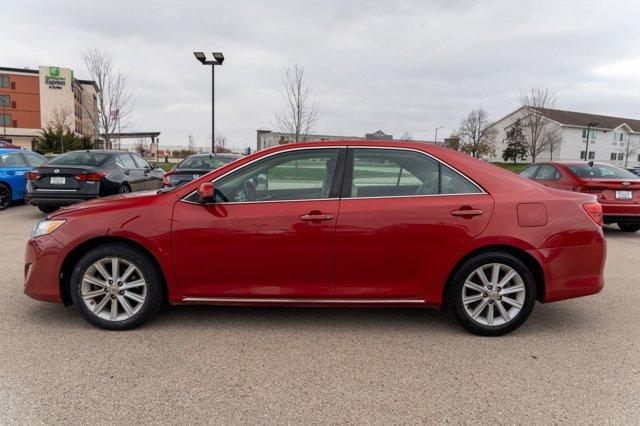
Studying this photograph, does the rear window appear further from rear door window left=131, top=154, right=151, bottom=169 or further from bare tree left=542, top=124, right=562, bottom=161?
bare tree left=542, top=124, right=562, bottom=161

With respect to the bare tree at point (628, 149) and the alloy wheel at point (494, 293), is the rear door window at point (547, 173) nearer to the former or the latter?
the alloy wheel at point (494, 293)

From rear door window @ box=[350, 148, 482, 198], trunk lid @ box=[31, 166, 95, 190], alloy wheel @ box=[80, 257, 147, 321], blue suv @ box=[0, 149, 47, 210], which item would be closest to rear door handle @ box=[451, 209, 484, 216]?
rear door window @ box=[350, 148, 482, 198]

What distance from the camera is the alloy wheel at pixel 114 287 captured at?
12.4 feet

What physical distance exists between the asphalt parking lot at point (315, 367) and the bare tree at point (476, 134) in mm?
62608

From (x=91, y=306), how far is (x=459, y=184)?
3232 millimetres

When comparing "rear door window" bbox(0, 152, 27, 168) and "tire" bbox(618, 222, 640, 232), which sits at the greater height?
"rear door window" bbox(0, 152, 27, 168)

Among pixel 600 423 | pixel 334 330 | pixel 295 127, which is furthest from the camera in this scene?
pixel 295 127

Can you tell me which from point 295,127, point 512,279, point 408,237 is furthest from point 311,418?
point 295,127

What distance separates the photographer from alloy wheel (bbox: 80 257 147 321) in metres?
3.79

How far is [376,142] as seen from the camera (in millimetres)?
4000

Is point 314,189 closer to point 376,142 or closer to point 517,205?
point 376,142

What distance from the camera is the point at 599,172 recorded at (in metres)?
9.11

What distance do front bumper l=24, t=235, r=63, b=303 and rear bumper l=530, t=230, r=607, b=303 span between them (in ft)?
12.8

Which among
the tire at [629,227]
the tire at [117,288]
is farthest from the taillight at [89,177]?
the tire at [629,227]
